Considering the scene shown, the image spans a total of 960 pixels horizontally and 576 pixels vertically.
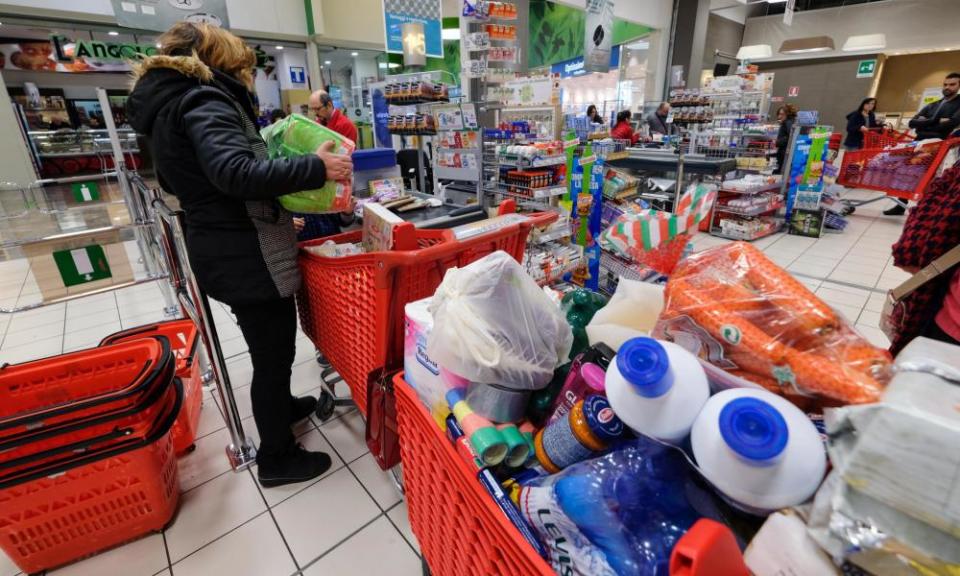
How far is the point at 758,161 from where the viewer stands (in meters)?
5.33

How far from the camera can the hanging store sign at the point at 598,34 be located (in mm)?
7270

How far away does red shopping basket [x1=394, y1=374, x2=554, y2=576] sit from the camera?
72cm

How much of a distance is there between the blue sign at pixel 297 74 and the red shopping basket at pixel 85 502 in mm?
9939

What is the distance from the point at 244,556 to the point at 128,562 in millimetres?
420

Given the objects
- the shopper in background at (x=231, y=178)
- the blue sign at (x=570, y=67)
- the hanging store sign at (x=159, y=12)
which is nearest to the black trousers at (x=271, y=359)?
the shopper in background at (x=231, y=178)

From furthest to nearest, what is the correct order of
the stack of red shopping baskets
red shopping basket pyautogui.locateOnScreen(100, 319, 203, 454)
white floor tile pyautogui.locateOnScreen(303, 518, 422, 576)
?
red shopping basket pyautogui.locateOnScreen(100, 319, 203, 454) < white floor tile pyautogui.locateOnScreen(303, 518, 422, 576) < the stack of red shopping baskets

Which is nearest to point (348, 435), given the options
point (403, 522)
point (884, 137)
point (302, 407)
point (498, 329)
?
point (302, 407)

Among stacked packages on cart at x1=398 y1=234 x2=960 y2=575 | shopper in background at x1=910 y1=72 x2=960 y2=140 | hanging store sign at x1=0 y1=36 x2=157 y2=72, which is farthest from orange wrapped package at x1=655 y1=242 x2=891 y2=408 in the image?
hanging store sign at x1=0 y1=36 x2=157 y2=72

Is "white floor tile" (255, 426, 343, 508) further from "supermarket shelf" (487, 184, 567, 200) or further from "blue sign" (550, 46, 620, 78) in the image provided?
"blue sign" (550, 46, 620, 78)

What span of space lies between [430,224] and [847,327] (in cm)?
128

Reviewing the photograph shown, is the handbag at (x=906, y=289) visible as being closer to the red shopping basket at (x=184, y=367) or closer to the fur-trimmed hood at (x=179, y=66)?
the fur-trimmed hood at (x=179, y=66)

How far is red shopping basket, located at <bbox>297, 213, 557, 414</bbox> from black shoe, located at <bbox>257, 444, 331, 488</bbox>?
46 centimetres

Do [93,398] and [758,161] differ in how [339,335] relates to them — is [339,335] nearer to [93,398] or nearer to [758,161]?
[93,398]

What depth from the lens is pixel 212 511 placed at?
5.95 feet
